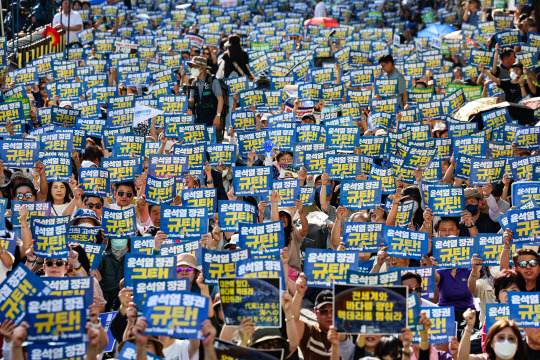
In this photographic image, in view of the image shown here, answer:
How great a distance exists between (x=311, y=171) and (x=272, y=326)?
472cm

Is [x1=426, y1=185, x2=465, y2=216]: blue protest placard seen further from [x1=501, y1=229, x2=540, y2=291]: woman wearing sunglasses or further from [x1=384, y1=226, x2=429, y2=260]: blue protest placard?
[x1=501, y1=229, x2=540, y2=291]: woman wearing sunglasses

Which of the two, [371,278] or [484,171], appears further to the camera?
[484,171]

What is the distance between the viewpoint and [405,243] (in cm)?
957

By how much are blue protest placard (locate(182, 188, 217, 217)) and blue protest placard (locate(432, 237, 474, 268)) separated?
2.39m

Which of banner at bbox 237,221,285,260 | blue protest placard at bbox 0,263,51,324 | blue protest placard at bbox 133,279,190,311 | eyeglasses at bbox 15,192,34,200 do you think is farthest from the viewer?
eyeglasses at bbox 15,192,34,200

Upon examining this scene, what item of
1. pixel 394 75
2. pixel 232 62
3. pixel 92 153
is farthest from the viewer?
pixel 232 62

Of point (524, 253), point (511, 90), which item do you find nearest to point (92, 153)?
point (524, 253)

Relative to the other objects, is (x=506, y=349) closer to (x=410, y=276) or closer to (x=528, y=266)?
(x=410, y=276)

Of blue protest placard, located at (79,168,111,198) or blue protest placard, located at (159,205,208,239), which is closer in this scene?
blue protest placard, located at (159,205,208,239)

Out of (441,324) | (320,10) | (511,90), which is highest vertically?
(320,10)

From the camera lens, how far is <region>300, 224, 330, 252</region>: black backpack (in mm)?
10742

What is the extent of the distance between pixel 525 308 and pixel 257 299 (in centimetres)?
209

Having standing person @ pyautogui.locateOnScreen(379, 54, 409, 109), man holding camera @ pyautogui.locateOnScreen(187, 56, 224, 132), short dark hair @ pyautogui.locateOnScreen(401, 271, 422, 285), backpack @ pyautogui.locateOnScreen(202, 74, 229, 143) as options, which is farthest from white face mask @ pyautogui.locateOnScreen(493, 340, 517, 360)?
standing person @ pyautogui.locateOnScreen(379, 54, 409, 109)

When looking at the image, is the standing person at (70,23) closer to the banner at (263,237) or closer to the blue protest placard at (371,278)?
the banner at (263,237)
